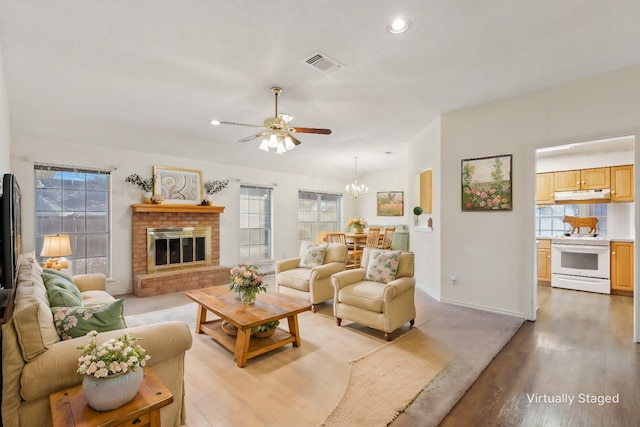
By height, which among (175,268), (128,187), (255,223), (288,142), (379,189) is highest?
(288,142)

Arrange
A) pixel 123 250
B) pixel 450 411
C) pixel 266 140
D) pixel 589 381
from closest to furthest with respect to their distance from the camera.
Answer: pixel 450 411 < pixel 589 381 < pixel 266 140 < pixel 123 250

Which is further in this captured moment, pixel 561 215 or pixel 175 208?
pixel 561 215

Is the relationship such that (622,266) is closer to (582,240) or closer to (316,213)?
(582,240)

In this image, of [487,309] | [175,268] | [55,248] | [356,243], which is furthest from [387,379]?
[356,243]

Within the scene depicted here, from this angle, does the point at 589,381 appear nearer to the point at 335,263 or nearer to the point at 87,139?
the point at 335,263

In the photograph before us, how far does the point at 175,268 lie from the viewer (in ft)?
18.3

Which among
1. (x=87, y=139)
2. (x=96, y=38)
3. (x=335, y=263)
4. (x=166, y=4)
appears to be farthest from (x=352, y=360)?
(x=87, y=139)

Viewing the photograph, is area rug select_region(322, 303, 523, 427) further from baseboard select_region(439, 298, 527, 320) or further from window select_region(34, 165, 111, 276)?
window select_region(34, 165, 111, 276)

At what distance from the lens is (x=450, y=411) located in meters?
2.06

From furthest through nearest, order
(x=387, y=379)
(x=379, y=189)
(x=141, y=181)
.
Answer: (x=379, y=189) < (x=141, y=181) < (x=387, y=379)

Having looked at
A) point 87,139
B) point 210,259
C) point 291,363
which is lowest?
point 291,363

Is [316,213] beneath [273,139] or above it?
beneath

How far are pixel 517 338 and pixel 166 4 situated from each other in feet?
14.2

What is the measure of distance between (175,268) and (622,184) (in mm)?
7911
